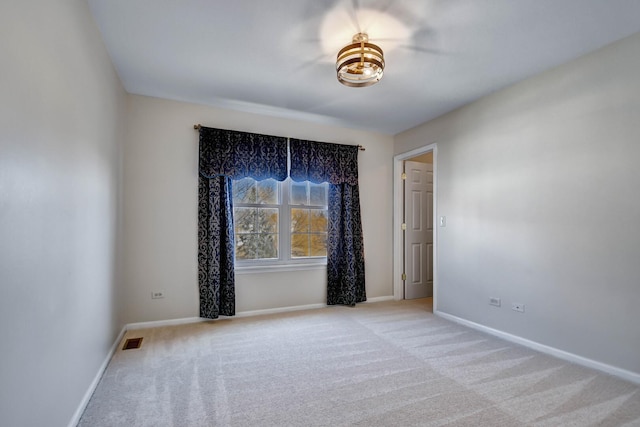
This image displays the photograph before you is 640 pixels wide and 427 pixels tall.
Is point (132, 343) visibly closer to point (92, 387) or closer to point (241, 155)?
point (92, 387)

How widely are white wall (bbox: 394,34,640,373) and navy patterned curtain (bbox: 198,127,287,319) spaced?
2730 millimetres

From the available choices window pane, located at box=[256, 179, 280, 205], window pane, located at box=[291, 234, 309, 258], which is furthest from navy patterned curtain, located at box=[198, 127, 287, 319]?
window pane, located at box=[291, 234, 309, 258]

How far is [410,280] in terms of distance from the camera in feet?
15.9

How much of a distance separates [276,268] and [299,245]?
468 millimetres

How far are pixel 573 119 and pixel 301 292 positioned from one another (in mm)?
3492

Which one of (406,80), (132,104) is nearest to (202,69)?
(132,104)

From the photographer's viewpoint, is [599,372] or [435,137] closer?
[599,372]

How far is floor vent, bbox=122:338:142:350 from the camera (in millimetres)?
2839

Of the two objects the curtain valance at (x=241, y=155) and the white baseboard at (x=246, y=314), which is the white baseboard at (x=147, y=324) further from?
the curtain valance at (x=241, y=155)

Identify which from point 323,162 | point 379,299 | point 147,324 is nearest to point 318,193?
point 323,162

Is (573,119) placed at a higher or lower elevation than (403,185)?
higher

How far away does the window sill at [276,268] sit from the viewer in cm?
384

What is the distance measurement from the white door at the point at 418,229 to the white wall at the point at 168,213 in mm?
1958

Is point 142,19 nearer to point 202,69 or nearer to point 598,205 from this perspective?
point 202,69
